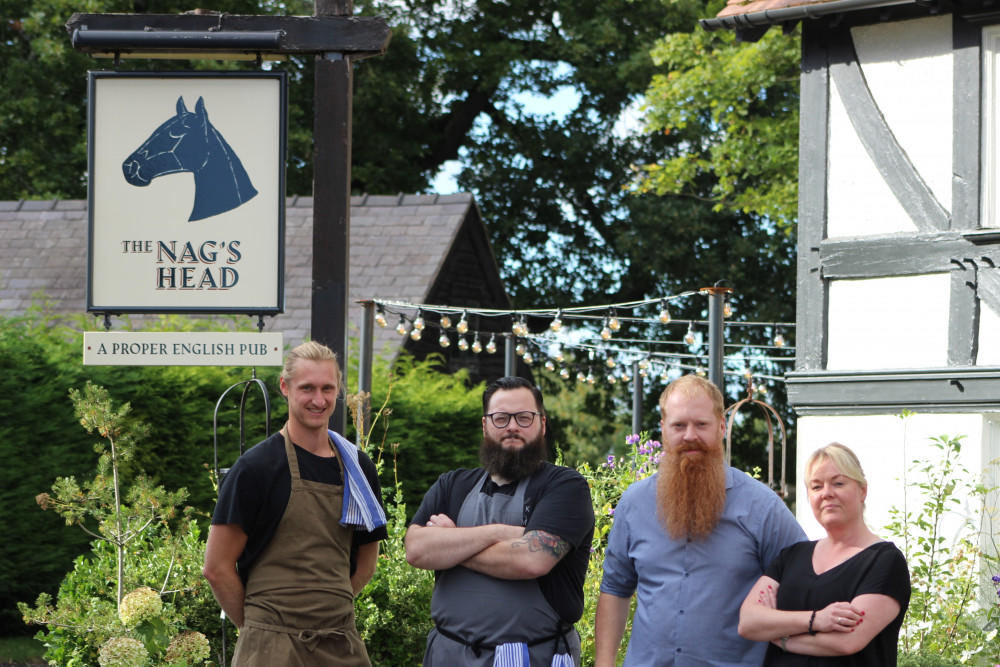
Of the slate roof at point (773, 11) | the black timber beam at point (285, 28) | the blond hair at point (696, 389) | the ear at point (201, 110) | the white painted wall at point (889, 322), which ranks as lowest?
the blond hair at point (696, 389)

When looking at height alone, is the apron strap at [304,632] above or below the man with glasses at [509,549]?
below

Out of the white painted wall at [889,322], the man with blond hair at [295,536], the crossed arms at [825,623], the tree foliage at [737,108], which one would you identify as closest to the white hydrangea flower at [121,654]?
the man with blond hair at [295,536]

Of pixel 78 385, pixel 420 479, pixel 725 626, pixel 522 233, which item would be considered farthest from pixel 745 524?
pixel 522 233

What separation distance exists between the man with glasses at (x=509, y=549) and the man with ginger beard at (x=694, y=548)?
17cm

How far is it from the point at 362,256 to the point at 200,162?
35.6 feet

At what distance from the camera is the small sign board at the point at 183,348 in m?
5.28

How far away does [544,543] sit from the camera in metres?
3.82

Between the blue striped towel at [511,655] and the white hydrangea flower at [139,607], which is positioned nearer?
the blue striped towel at [511,655]

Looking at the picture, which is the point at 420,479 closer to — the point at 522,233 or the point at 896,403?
the point at 896,403

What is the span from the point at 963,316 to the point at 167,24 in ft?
20.5

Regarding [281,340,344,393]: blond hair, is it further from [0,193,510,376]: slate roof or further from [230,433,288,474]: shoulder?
[0,193,510,376]: slate roof

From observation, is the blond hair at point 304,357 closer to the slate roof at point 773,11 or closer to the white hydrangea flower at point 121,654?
the white hydrangea flower at point 121,654

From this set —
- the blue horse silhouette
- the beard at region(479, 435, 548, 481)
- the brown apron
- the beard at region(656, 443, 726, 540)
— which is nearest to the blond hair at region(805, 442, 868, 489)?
the beard at region(656, 443, 726, 540)

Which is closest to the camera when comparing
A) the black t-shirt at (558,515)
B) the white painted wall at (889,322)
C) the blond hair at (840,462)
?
the blond hair at (840,462)
